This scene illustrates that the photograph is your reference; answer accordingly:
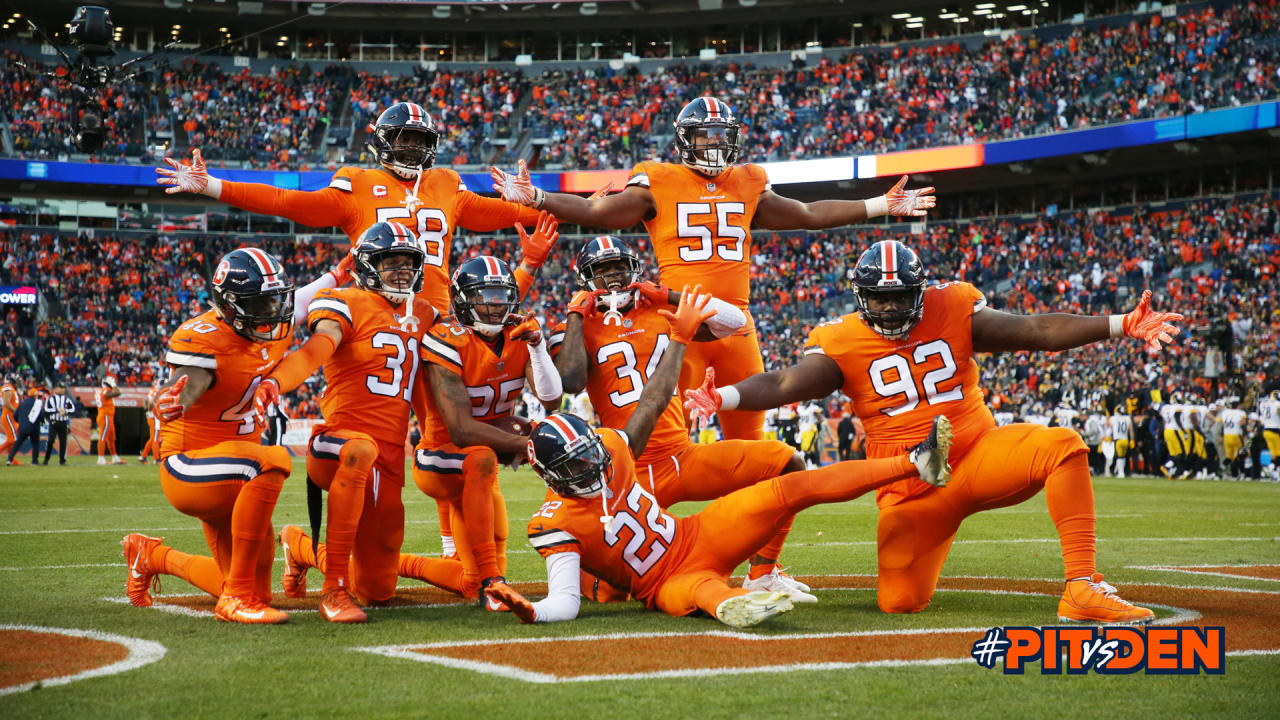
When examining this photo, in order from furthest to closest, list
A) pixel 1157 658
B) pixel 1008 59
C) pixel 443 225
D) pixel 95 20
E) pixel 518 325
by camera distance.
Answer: pixel 1008 59 → pixel 95 20 → pixel 443 225 → pixel 518 325 → pixel 1157 658

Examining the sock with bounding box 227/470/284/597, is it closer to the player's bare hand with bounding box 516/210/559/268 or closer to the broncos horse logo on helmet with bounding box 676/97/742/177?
the player's bare hand with bounding box 516/210/559/268

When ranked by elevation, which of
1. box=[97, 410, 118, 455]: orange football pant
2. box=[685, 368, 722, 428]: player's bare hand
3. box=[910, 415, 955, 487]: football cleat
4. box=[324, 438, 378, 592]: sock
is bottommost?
box=[97, 410, 118, 455]: orange football pant

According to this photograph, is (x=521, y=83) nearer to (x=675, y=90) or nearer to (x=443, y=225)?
(x=675, y=90)

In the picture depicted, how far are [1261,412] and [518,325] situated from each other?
1897 centimetres

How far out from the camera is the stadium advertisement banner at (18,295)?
3353 centimetres

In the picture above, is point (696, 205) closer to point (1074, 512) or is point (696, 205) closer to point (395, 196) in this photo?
point (395, 196)

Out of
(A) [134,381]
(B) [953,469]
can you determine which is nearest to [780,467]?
(B) [953,469]

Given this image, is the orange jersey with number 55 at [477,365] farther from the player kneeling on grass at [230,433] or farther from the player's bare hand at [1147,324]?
the player's bare hand at [1147,324]

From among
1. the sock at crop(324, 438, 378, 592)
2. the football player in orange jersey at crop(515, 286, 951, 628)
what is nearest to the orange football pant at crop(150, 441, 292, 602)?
the sock at crop(324, 438, 378, 592)

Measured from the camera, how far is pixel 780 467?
657 cm

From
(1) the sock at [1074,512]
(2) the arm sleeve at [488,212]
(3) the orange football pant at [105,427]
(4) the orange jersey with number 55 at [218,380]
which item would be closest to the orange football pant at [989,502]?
(1) the sock at [1074,512]

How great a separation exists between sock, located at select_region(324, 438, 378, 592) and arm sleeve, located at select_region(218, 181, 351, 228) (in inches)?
87.7

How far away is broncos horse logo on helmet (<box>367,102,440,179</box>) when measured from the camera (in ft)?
24.8

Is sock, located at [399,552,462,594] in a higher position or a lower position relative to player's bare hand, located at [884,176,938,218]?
lower
